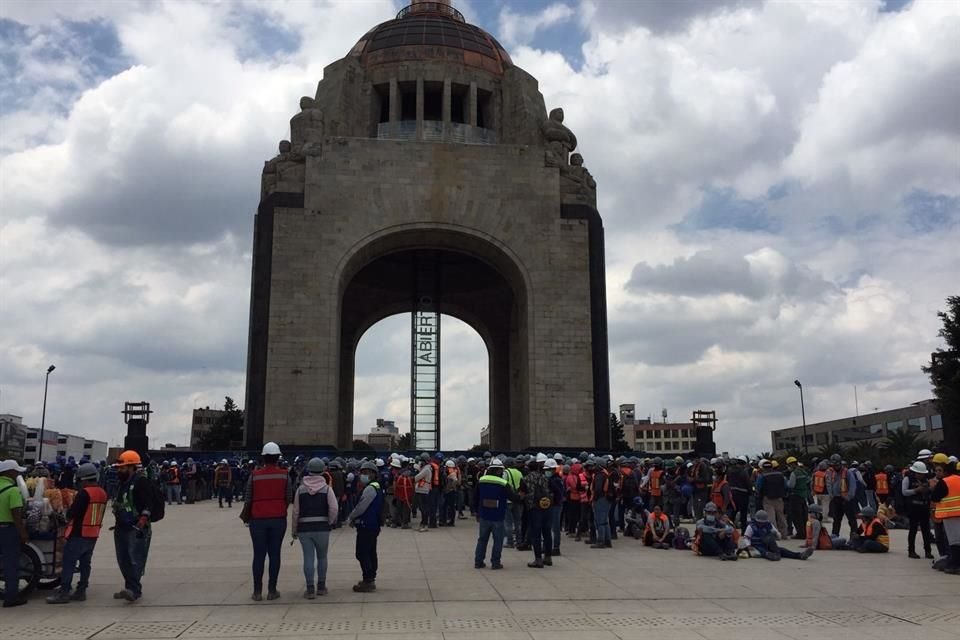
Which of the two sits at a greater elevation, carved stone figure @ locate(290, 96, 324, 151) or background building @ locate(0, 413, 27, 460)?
carved stone figure @ locate(290, 96, 324, 151)

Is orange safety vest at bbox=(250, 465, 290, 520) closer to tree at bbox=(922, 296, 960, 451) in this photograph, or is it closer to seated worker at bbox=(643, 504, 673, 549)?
seated worker at bbox=(643, 504, 673, 549)

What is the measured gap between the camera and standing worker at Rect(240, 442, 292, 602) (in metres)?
8.35

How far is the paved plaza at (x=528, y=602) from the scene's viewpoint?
688cm

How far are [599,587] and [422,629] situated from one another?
2894 millimetres

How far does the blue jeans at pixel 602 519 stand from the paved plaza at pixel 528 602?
3.35ft

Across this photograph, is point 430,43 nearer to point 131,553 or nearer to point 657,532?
point 657,532

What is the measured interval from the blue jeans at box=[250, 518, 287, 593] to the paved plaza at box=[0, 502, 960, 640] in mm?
236

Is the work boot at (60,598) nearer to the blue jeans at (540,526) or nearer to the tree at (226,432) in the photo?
the blue jeans at (540,526)

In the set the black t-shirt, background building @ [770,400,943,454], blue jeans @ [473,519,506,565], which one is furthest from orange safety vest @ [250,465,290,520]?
background building @ [770,400,943,454]

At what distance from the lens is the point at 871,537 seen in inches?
508

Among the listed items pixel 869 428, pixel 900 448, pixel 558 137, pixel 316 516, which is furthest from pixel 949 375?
pixel 869 428

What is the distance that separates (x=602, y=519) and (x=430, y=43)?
27.8 m

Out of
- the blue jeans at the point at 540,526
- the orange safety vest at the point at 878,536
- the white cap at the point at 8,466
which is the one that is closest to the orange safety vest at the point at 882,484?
the orange safety vest at the point at 878,536

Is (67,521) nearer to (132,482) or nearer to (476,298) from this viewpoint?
(132,482)
